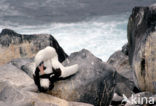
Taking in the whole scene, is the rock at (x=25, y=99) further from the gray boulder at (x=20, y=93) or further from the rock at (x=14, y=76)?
the rock at (x=14, y=76)

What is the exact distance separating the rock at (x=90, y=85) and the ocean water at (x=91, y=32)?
28.7 ft

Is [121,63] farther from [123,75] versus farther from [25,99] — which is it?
[25,99]

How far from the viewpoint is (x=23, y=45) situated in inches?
416

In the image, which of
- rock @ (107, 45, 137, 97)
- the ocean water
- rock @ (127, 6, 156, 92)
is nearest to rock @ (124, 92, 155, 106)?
rock @ (127, 6, 156, 92)

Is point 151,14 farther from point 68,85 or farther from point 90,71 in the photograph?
point 68,85

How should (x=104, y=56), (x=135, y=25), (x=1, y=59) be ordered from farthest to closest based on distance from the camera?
1. (x=104, y=56)
2. (x=1, y=59)
3. (x=135, y=25)

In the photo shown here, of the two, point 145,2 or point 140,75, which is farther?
point 145,2

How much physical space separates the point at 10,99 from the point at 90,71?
1949 mm

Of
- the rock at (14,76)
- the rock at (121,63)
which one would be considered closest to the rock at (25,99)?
the rock at (14,76)

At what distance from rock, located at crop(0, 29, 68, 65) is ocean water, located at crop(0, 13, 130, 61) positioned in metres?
6.39

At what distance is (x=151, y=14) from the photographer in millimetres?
7914

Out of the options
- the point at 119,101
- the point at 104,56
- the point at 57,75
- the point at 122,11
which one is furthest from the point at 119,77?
the point at 122,11

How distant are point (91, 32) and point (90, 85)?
13500 mm

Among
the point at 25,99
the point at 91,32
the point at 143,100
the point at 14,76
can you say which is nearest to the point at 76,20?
the point at 91,32
